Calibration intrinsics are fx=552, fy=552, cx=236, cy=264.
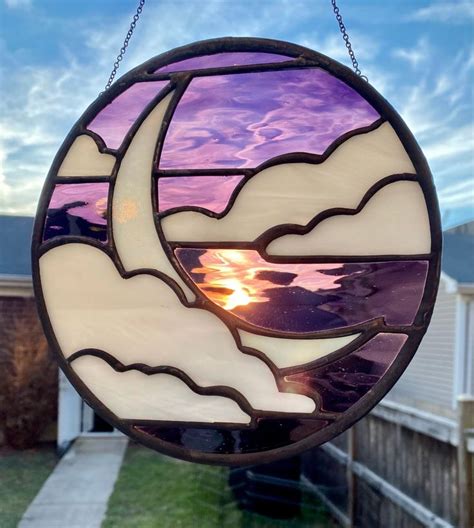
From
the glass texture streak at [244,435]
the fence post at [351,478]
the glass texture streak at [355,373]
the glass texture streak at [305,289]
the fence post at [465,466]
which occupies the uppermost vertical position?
the glass texture streak at [305,289]

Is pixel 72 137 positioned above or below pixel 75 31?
below

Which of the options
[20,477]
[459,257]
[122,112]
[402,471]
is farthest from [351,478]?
[122,112]

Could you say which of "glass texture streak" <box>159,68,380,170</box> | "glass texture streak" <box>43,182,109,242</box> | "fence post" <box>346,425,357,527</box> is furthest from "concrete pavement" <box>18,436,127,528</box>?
"glass texture streak" <box>159,68,380,170</box>

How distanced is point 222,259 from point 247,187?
0.11m

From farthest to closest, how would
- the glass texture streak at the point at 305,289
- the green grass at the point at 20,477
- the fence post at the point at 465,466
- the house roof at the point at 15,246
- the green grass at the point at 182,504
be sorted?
the house roof at the point at 15,246 → the green grass at the point at 20,477 → the green grass at the point at 182,504 → the fence post at the point at 465,466 → the glass texture streak at the point at 305,289

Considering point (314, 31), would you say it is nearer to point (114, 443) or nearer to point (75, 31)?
point (75, 31)

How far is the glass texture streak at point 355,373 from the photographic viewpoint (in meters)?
0.82

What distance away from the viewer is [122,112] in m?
0.86

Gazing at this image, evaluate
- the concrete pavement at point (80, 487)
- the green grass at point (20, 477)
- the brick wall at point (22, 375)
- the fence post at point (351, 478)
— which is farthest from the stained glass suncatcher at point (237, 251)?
the brick wall at point (22, 375)

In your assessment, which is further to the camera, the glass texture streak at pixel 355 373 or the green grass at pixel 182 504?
the green grass at pixel 182 504

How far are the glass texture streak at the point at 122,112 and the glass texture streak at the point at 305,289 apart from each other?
21cm

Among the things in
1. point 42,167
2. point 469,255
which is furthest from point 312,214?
point 469,255

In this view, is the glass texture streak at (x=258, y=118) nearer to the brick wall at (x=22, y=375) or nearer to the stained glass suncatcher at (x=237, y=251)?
the stained glass suncatcher at (x=237, y=251)

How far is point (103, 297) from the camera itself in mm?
843
